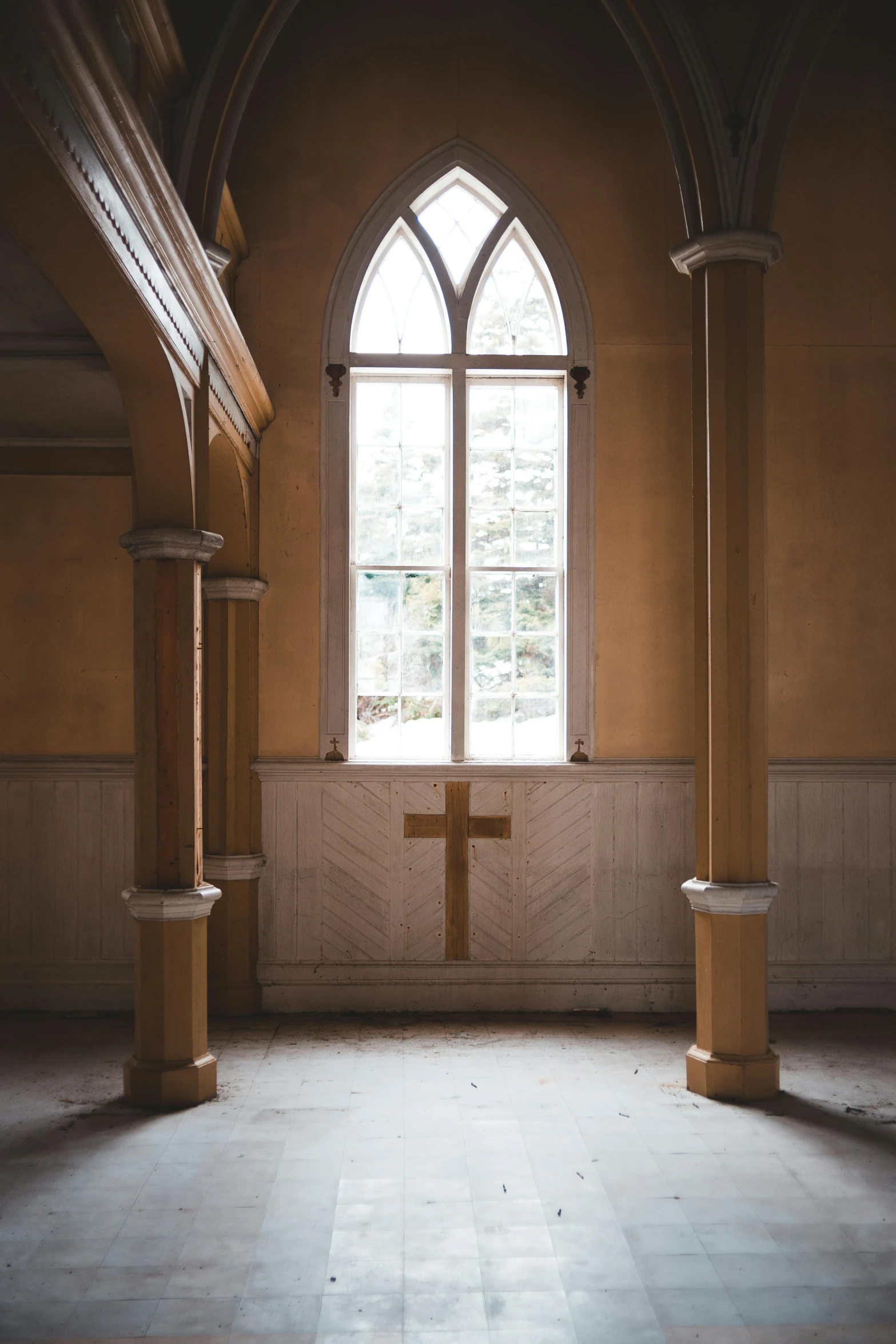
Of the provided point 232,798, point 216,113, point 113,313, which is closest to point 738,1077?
point 232,798

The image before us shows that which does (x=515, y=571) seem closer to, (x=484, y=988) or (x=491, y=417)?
(x=491, y=417)

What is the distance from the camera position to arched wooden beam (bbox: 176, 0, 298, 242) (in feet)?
15.6

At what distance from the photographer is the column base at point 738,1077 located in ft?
15.7

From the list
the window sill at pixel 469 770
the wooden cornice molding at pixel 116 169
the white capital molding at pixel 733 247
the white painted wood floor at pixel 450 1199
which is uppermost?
the white capital molding at pixel 733 247

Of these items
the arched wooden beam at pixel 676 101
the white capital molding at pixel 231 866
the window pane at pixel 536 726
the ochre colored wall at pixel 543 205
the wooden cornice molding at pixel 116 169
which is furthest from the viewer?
the window pane at pixel 536 726

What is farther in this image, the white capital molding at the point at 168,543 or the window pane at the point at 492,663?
the window pane at the point at 492,663

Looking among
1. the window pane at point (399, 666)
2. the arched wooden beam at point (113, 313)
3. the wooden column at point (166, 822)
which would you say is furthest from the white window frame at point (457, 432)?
the arched wooden beam at point (113, 313)

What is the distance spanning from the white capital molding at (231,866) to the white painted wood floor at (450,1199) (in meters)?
1.03

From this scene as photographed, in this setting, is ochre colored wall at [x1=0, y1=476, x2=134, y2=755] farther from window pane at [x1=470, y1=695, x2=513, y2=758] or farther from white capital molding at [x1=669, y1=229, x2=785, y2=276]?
white capital molding at [x1=669, y1=229, x2=785, y2=276]

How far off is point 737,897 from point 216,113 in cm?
428

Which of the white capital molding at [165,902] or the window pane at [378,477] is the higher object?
the window pane at [378,477]

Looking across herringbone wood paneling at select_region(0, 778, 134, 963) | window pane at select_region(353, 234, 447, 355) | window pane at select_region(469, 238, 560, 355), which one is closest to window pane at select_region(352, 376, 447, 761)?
window pane at select_region(353, 234, 447, 355)

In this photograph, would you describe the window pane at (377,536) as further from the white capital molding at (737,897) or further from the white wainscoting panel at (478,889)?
the white capital molding at (737,897)

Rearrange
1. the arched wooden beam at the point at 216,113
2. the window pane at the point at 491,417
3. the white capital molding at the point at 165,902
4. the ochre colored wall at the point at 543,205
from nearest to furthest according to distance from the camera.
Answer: the white capital molding at the point at 165,902, the arched wooden beam at the point at 216,113, the ochre colored wall at the point at 543,205, the window pane at the point at 491,417
